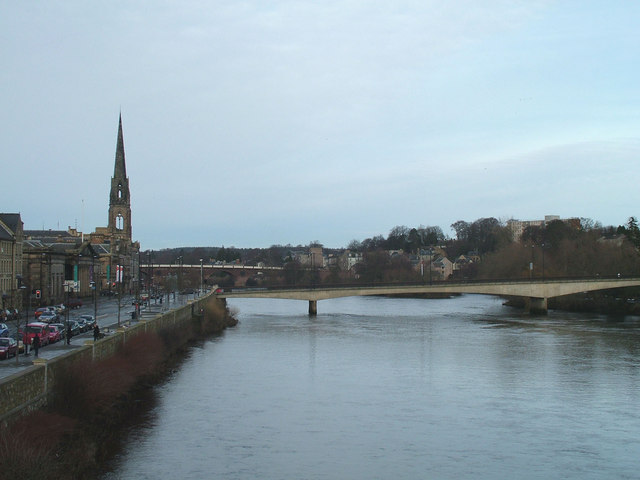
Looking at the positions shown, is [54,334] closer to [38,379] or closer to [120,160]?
[38,379]

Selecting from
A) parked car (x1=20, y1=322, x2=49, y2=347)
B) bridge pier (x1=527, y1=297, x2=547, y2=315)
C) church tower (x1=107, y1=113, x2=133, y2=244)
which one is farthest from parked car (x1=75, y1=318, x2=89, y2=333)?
church tower (x1=107, y1=113, x2=133, y2=244)

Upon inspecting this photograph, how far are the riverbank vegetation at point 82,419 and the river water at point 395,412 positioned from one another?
0.88 meters

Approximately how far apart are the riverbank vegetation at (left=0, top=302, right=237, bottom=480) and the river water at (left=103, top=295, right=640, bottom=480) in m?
0.88

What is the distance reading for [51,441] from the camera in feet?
68.2

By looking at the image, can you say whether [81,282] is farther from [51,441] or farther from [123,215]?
[51,441]

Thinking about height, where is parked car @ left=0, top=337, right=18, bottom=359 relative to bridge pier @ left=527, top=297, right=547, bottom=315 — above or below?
above

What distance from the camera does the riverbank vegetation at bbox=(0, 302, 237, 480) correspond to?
17789 mm

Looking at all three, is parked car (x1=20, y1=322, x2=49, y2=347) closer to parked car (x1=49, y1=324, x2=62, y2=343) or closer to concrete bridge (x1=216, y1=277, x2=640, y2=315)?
parked car (x1=49, y1=324, x2=62, y2=343)

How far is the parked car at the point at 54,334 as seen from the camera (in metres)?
39.9

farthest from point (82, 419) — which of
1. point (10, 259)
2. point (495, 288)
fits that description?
point (495, 288)

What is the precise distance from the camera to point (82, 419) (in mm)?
24938

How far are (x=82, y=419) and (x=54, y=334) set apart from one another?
648 inches

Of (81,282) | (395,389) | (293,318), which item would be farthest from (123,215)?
(395,389)

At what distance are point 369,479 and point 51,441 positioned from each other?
8.58m
